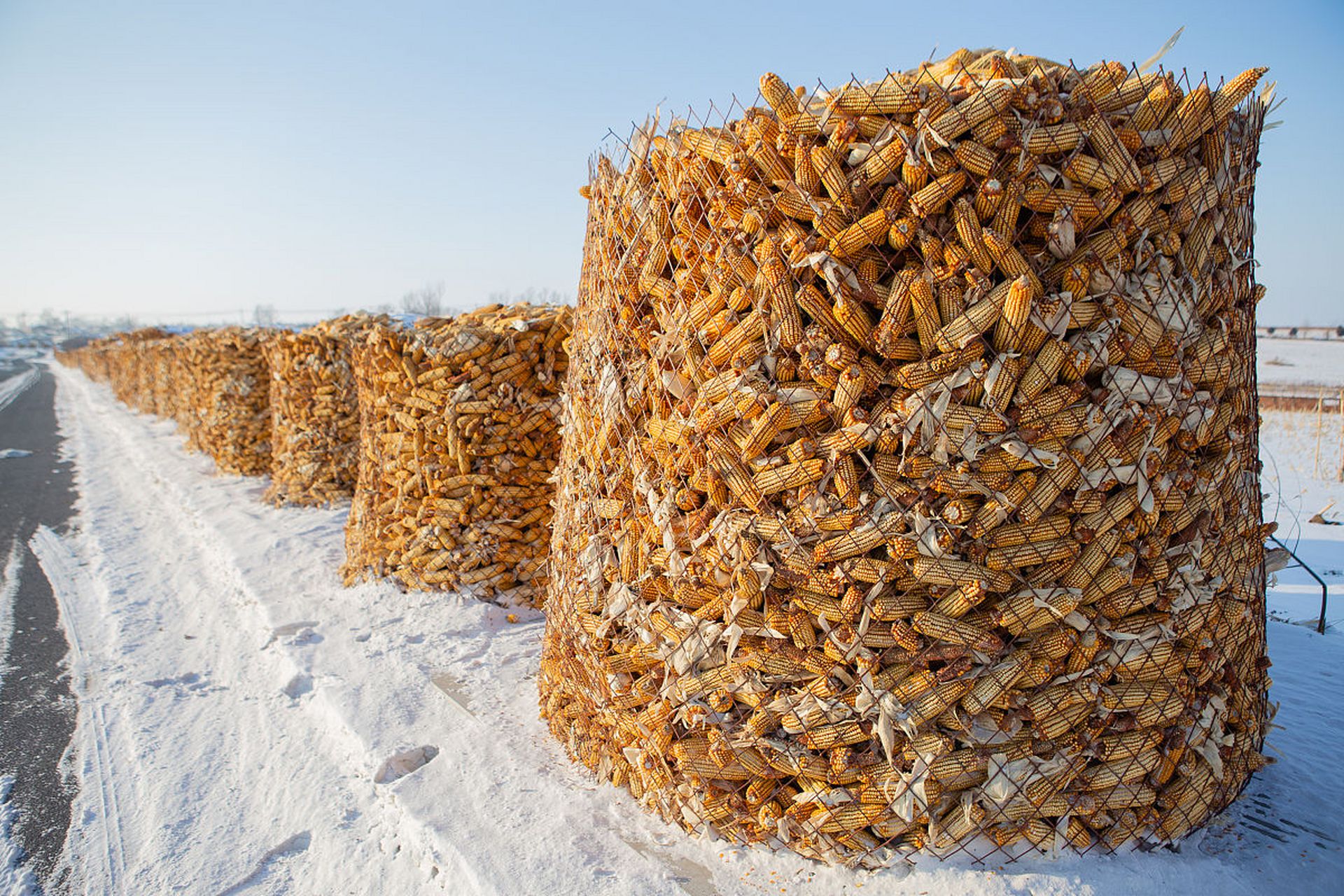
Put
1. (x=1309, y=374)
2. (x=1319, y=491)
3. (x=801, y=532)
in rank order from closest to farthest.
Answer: (x=801, y=532)
(x=1319, y=491)
(x=1309, y=374)

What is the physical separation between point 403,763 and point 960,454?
3.33m

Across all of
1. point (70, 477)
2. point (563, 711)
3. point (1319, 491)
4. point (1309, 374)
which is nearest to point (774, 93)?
point (563, 711)

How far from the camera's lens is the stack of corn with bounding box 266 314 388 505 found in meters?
9.16

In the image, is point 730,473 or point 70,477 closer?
point 730,473

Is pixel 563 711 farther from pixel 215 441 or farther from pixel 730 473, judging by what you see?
pixel 215 441

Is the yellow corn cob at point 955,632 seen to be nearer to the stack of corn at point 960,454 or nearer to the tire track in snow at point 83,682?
the stack of corn at point 960,454

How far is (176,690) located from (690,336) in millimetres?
4864

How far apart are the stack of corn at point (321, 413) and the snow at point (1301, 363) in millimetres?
23501

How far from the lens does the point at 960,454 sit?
2557 mm

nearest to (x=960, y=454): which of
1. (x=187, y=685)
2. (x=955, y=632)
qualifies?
(x=955, y=632)

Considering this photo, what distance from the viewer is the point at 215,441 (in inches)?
505

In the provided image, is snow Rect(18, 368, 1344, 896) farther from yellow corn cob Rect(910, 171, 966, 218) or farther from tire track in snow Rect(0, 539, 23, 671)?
yellow corn cob Rect(910, 171, 966, 218)

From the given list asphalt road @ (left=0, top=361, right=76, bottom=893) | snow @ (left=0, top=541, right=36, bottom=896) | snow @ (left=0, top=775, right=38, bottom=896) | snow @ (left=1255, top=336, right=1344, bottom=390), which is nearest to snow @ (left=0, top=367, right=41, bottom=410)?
asphalt road @ (left=0, top=361, right=76, bottom=893)

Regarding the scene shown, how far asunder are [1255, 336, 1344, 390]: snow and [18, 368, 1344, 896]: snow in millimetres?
21034
